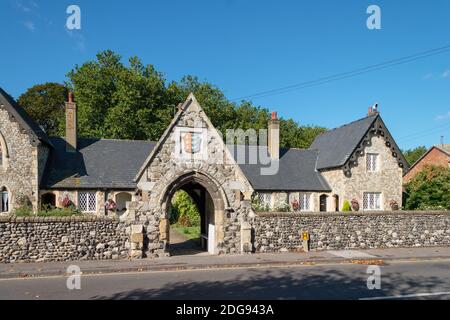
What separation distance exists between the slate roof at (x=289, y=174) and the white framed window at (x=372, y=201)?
9.18ft

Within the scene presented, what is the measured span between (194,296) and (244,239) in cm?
699

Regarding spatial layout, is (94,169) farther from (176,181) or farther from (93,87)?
(93,87)

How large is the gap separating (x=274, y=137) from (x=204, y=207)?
1086cm

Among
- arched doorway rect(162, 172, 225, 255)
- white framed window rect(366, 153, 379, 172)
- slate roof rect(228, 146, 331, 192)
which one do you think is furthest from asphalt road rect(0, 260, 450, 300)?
white framed window rect(366, 153, 379, 172)

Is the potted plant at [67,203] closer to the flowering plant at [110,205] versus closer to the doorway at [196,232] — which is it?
the flowering plant at [110,205]

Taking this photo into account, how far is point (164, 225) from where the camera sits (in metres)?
15.7

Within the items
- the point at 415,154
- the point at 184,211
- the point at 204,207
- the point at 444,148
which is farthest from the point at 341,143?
the point at 415,154

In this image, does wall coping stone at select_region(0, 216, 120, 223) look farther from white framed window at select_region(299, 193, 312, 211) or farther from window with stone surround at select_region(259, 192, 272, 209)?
white framed window at select_region(299, 193, 312, 211)

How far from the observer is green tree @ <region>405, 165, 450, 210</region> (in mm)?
25109

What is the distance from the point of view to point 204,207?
1898 centimetres

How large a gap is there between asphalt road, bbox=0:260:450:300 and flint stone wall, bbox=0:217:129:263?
96.3 inches

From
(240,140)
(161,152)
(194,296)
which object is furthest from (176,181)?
(240,140)

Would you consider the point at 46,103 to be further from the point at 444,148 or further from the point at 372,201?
the point at 444,148

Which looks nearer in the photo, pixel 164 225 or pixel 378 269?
pixel 378 269
